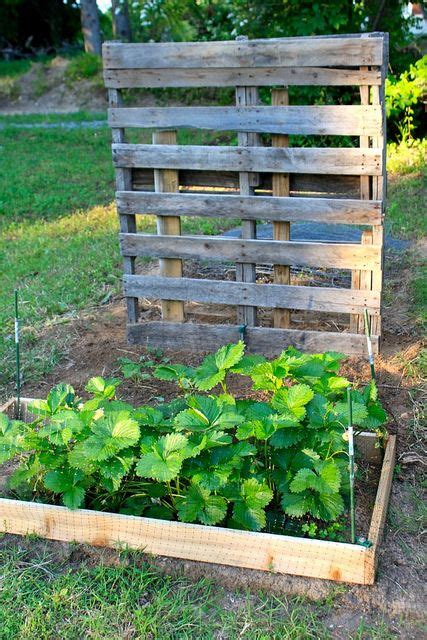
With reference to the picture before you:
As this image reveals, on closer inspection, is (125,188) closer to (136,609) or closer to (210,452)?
(210,452)

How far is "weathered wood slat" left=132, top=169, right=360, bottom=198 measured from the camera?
4594mm

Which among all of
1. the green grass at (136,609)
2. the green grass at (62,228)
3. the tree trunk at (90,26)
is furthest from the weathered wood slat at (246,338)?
the tree trunk at (90,26)

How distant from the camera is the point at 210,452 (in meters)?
3.19

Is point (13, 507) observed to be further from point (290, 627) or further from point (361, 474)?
point (361, 474)

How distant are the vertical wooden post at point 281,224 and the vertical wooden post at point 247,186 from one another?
0.37 ft

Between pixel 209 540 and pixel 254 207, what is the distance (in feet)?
7.14

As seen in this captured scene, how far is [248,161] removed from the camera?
464 centimetres

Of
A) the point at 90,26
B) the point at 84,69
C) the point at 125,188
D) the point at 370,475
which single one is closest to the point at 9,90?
the point at 84,69

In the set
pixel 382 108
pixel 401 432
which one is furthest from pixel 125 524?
pixel 382 108

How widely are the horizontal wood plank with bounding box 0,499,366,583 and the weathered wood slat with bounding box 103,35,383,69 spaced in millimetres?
2516

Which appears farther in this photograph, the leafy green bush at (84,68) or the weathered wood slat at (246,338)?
the leafy green bush at (84,68)

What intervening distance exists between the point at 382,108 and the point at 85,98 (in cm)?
1433

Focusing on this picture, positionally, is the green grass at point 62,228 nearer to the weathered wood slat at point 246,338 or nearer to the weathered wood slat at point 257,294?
the weathered wood slat at point 246,338

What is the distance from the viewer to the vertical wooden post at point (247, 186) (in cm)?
461
